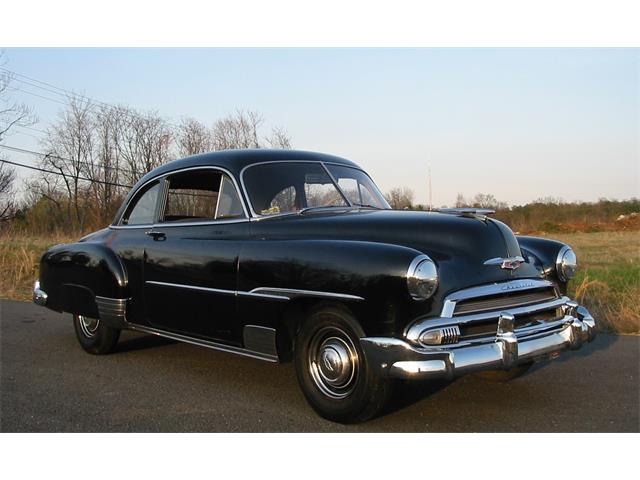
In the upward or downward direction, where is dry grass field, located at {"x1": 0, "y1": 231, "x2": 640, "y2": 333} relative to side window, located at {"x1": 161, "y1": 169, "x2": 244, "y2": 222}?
downward

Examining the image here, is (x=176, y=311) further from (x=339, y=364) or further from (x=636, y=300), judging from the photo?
(x=636, y=300)

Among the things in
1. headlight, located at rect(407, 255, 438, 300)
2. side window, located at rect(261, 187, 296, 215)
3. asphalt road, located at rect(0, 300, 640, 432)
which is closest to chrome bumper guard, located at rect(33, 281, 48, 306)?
asphalt road, located at rect(0, 300, 640, 432)

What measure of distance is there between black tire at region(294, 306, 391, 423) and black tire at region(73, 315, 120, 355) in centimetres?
266

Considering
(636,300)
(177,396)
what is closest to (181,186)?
(177,396)

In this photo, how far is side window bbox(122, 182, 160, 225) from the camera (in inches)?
217

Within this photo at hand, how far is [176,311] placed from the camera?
4.77 meters

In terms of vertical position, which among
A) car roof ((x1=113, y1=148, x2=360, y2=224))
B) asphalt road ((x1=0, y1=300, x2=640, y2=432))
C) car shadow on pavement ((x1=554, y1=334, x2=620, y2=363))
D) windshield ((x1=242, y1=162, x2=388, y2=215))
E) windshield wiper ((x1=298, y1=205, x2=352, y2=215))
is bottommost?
car shadow on pavement ((x1=554, y1=334, x2=620, y2=363))

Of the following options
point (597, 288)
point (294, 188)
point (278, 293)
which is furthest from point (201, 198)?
point (597, 288)

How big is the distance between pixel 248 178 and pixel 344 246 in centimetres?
128

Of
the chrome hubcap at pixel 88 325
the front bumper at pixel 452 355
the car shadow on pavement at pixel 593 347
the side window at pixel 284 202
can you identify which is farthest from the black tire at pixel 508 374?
the chrome hubcap at pixel 88 325

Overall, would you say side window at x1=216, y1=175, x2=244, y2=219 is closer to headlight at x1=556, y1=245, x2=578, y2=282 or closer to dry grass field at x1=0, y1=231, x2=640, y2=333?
headlight at x1=556, y1=245, x2=578, y2=282

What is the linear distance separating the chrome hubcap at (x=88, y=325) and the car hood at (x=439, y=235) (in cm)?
252

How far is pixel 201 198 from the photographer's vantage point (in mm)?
5363

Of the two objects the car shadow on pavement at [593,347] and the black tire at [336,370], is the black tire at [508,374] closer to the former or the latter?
the car shadow on pavement at [593,347]
